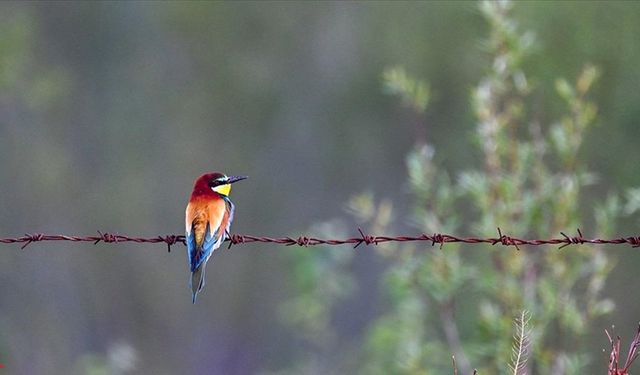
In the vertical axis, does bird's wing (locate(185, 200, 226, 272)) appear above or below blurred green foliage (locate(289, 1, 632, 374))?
below

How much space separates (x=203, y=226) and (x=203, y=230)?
0.05ft

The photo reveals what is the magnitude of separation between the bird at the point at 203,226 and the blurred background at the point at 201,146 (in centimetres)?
486

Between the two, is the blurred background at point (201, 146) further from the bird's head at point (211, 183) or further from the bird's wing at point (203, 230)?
the bird's wing at point (203, 230)

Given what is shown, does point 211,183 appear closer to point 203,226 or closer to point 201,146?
point 203,226

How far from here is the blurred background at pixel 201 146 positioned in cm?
965

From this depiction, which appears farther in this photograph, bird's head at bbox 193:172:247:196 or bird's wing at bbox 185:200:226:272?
bird's head at bbox 193:172:247:196

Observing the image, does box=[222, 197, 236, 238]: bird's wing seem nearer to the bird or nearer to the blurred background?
the bird

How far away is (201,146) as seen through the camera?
10273 millimetres

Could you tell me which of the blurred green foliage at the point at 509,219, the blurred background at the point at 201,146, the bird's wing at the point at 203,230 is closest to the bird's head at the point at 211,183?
the bird's wing at the point at 203,230

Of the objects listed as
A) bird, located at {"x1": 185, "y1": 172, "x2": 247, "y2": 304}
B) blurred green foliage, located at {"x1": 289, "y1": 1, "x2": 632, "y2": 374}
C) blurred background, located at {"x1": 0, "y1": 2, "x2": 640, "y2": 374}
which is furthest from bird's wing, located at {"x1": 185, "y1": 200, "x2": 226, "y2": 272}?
blurred background, located at {"x1": 0, "y1": 2, "x2": 640, "y2": 374}

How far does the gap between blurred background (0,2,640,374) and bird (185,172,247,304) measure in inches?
191

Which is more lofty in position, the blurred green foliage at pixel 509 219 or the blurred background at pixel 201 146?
the blurred background at pixel 201 146

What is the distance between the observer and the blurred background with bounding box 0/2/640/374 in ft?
31.7

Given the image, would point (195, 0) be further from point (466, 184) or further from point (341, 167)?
point (466, 184)
